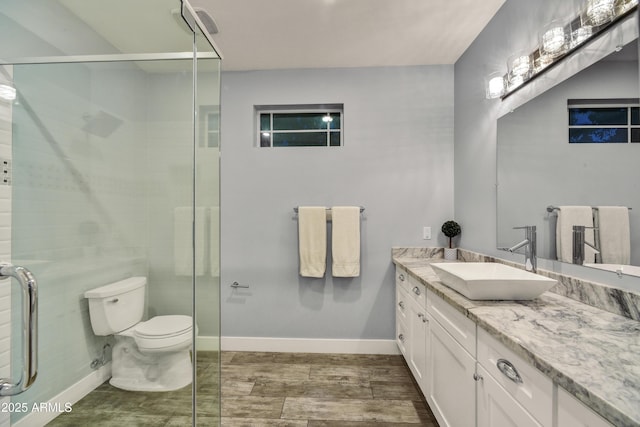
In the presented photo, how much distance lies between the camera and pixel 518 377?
825 millimetres

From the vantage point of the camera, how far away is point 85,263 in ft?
3.63

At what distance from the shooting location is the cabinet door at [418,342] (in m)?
1.66

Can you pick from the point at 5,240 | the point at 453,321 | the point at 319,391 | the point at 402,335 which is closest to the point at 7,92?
the point at 5,240

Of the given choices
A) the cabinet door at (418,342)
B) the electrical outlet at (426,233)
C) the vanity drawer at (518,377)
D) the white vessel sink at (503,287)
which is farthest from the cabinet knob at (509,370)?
the electrical outlet at (426,233)

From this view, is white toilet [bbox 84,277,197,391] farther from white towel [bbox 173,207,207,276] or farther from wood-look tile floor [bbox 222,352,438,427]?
wood-look tile floor [bbox 222,352,438,427]

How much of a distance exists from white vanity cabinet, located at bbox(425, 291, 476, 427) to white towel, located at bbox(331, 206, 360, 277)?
867 millimetres

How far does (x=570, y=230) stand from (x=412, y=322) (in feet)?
3.41

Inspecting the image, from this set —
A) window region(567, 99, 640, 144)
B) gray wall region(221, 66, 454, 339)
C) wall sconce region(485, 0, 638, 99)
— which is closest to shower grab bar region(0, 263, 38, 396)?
gray wall region(221, 66, 454, 339)

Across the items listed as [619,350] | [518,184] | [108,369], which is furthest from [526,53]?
[108,369]

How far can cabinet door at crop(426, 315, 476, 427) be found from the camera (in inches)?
44.2

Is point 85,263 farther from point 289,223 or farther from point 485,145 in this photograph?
point 485,145

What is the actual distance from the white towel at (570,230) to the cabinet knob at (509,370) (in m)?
0.67

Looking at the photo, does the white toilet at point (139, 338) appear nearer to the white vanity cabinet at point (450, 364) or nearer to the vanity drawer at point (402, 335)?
the white vanity cabinet at point (450, 364)

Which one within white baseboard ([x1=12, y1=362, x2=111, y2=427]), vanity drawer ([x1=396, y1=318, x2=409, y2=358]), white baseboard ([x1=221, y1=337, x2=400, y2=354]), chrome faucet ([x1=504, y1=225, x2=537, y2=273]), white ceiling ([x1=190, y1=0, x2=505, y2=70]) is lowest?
white baseboard ([x1=221, y1=337, x2=400, y2=354])
